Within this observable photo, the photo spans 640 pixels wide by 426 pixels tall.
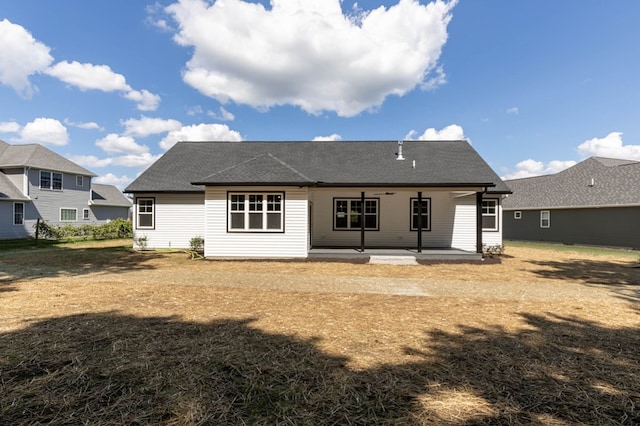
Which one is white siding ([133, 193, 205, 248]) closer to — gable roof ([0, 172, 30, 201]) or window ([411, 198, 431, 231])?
window ([411, 198, 431, 231])

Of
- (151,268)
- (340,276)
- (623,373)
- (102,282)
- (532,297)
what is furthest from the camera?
(151,268)

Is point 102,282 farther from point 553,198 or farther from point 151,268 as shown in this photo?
point 553,198

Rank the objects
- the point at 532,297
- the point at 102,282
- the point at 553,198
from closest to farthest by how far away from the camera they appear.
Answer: the point at 532,297
the point at 102,282
the point at 553,198

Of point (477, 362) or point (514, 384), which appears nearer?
point (514, 384)

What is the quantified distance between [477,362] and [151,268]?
10175 mm

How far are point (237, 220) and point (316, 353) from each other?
32.1 feet

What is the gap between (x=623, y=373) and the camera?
3.64m

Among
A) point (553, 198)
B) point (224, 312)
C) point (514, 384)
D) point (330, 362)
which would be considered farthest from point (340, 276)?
point (553, 198)

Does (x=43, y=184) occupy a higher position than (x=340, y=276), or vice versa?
(x=43, y=184)

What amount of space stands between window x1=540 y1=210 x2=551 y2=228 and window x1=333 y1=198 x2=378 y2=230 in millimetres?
16520

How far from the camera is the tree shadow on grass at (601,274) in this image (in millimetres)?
8297

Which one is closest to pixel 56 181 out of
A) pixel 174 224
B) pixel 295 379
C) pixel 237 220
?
pixel 174 224

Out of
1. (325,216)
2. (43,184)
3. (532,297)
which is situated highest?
(43,184)

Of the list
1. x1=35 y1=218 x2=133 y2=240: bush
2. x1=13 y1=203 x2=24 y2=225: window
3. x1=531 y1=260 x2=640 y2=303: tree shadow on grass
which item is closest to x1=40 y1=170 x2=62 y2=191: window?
x1=13 y1=203 x2=24 y2=225: window
